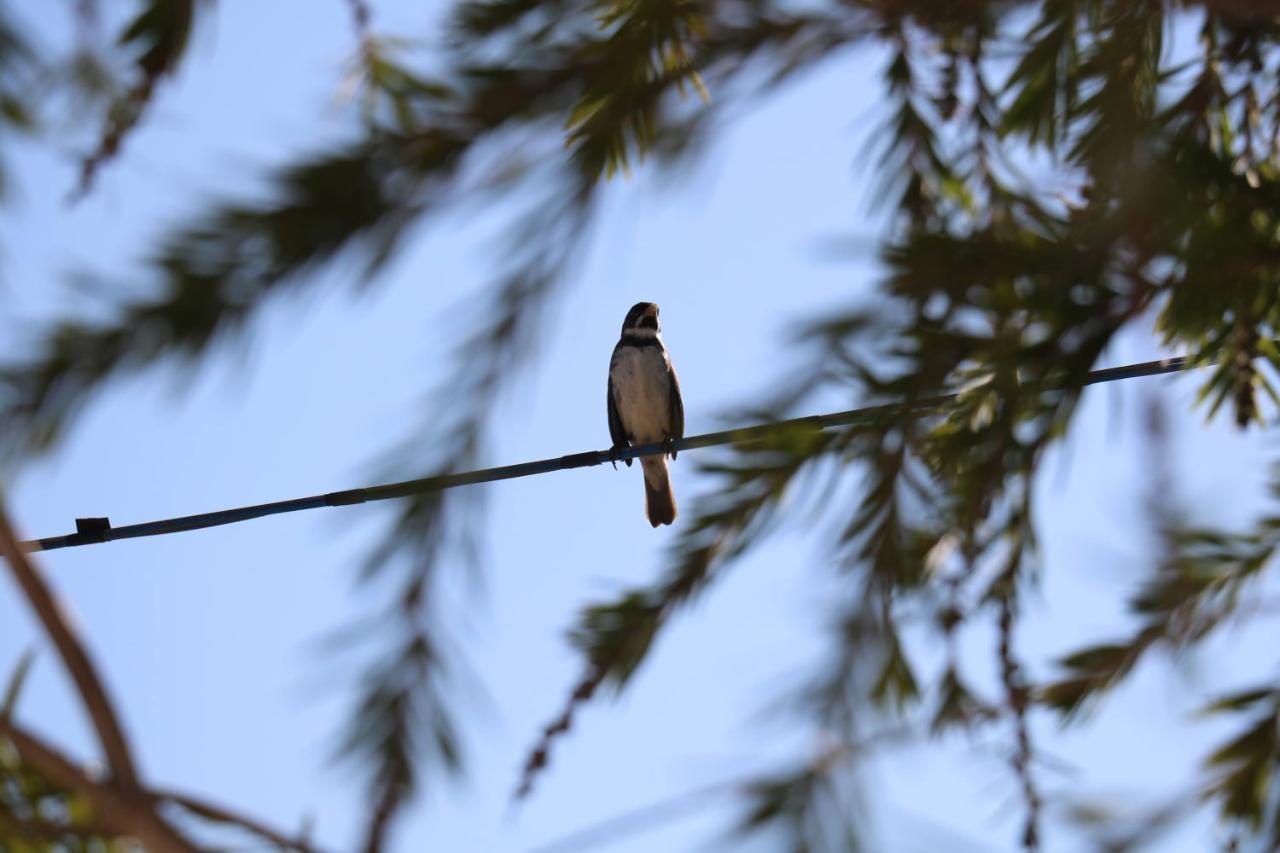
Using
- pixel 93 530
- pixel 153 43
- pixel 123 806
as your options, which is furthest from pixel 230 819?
pixel 93 530

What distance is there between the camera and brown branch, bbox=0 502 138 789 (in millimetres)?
1396

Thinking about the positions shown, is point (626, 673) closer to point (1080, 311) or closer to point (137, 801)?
point (137, 801)

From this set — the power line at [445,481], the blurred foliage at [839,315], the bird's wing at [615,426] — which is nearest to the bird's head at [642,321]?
the bird's wing at [615,426]

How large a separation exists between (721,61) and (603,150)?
0.30m

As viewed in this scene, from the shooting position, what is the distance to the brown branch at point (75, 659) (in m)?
1.40

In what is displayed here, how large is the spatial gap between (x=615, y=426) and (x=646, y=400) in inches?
19.3

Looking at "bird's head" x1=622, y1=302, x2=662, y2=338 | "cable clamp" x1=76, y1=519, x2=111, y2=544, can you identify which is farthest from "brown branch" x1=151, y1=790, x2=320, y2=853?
"bird's head" x1=622, y1=302, x2=662, y2=338

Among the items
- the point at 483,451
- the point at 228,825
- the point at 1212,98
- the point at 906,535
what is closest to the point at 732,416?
the point at 906,535

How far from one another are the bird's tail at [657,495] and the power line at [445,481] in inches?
223

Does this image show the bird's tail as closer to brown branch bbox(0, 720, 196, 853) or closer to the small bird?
the small bird

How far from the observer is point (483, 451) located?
56.9 inches

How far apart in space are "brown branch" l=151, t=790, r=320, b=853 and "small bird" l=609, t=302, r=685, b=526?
697 cm

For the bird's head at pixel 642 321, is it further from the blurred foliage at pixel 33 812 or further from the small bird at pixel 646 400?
the blurred foliage at pixel 33 812

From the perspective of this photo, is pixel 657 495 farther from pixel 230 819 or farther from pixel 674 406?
pixel 230 819
